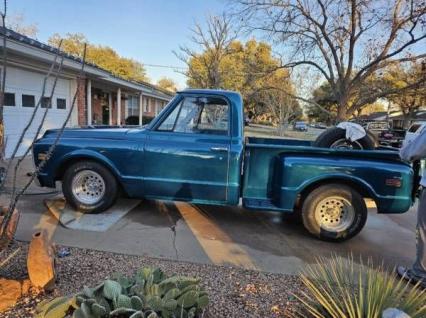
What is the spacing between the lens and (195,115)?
532 centimetres

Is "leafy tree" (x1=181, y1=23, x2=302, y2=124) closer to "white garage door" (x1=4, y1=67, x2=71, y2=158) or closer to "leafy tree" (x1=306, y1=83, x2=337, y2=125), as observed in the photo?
"leafy tree" (x1=306, y1=83, x2=337, y2=125)

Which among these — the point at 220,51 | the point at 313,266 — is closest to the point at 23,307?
the point at 313,266

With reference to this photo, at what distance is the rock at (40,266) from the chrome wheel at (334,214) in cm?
345

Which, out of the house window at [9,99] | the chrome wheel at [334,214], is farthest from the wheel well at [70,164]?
the house window at [9,99]

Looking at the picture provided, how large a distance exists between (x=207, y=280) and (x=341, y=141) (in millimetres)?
3264

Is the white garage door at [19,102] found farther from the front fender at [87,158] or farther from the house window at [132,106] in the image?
the house window at [132,106]

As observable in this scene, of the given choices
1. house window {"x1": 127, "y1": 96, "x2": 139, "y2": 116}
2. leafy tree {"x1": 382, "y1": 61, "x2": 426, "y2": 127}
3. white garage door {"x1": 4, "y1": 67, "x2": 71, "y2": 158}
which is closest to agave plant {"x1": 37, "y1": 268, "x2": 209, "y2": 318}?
white garage door {"x1": 4, "y1": 67, "x2": 71, "y2": 158}

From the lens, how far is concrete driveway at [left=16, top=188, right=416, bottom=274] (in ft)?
14.0

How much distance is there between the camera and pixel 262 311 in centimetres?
294

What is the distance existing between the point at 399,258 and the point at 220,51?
58.1ft

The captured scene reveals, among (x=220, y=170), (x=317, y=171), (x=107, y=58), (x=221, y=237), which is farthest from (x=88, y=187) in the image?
(x=107, y=58)

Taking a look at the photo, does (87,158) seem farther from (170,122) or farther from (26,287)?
(26,287)

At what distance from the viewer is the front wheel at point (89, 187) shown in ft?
17.7

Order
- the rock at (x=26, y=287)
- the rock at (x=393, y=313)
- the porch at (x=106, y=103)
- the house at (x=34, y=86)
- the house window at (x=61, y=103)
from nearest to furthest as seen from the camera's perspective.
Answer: the rock at (x=393, y=313)
the rock at (x=26, y=287)
the house at (x=34, y=86)
the house window at (x=61, y=103)
the porch at (x=106, y=103)
